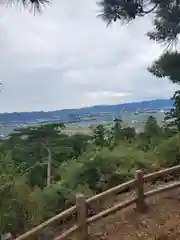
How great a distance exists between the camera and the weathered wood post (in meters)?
5.86

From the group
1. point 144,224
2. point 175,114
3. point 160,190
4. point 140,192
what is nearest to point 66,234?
point 144,224

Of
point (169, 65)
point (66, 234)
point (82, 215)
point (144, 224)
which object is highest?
point (169, 65)

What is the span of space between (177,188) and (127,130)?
19.6 ft

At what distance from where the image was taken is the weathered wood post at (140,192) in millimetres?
5859

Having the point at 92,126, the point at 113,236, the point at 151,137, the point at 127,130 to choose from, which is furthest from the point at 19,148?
the point at 113,236

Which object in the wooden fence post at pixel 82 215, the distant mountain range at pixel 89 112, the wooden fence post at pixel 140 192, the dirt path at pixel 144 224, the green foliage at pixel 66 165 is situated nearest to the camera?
the wooden fence post at pixel 82 215

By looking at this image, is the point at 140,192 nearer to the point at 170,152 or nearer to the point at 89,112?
the point at 170,152

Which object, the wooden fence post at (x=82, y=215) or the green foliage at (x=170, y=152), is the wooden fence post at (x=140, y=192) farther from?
the green foliage at (x=170, y=152)

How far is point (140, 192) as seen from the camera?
19.4 ft

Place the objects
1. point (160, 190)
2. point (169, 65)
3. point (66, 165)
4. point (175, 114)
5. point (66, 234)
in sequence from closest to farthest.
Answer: point (66, 234) < point (160, 190) < point (169, 65) < point (66, 165) < point (175, 114)

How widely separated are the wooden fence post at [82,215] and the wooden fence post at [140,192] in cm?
113

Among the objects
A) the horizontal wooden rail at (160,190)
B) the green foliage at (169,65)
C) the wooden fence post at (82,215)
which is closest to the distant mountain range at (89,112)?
the green foliage at (169,65)

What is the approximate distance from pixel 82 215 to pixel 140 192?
1219 mm

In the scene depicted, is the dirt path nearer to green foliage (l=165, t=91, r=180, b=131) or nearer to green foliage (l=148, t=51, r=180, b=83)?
green foliage (l=148, t=51, r=180, b=83)
